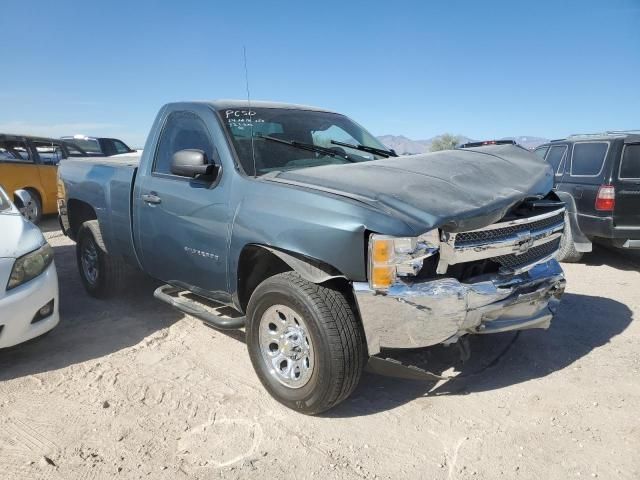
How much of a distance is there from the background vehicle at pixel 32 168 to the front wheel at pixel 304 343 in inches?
335

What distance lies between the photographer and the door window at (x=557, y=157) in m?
7.42

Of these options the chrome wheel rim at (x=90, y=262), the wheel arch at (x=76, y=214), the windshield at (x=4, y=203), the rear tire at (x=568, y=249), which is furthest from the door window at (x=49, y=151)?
the rear tire at (x=568, y=249)

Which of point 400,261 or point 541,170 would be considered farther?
point 541,170

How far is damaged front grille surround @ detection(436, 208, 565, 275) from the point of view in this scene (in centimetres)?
272

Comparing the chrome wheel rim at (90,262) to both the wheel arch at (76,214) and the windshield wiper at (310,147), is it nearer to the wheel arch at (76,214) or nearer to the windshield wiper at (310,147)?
the wheel arch at (76,214)

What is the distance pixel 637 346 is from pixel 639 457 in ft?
5.42

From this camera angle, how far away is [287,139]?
3.82 meters

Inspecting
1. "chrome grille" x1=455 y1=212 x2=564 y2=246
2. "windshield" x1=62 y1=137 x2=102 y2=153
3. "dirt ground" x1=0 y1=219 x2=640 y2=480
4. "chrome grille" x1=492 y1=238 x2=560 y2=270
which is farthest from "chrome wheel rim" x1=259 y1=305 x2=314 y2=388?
"windshield" x1=62 y1=137 x2=102 y2=153

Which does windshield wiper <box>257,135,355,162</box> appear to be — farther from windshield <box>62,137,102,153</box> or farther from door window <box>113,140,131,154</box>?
door window <box>113,140,131,154</box>

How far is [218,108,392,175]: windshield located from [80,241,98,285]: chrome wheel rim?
234cm

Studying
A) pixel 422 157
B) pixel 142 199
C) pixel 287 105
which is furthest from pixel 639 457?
pixel 142 199

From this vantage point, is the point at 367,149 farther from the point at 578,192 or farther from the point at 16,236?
the point at 578,192

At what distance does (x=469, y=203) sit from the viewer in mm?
2834

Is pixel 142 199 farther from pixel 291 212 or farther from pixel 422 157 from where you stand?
pixel 422 157
